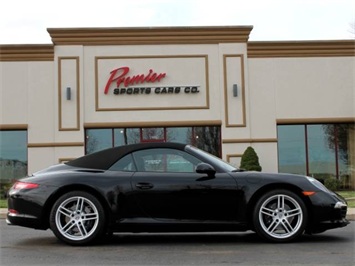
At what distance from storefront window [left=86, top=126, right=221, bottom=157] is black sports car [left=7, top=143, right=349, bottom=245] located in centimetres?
1451

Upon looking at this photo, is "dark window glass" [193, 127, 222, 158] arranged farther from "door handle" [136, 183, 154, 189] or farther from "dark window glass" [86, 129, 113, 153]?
Answer: "door handle" [136, 183, 154, 189]

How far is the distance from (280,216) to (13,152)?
54.5 feet

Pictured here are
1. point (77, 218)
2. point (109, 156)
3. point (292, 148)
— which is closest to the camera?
point (77, 218)

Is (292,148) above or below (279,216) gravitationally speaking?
above

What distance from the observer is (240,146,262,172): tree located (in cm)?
2028

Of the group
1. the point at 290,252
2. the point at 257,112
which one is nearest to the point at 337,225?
the point at 290,252

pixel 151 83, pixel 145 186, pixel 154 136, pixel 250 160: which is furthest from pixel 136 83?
pixel 145 186

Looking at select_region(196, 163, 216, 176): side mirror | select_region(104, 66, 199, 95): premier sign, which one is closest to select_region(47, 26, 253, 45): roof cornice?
select_region(104, 66, 199, 95): premier sign

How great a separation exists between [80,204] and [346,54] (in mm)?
17111

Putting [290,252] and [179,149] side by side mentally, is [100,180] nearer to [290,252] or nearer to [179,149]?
[179,149]

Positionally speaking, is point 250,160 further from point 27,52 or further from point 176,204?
point 176,204

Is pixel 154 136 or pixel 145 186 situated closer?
pixel 145 186

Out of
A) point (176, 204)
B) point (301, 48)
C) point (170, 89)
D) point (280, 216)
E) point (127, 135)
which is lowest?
point (280, 216)

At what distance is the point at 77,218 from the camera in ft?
22.6
